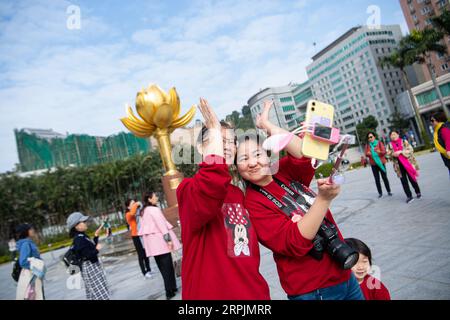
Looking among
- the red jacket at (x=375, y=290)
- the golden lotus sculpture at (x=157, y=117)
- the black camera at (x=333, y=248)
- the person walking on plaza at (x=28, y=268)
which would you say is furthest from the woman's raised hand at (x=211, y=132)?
the golden lotus sculpture at (x=157, y=117)

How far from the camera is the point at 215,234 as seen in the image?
1.24m

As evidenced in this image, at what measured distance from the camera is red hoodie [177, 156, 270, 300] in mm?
1108

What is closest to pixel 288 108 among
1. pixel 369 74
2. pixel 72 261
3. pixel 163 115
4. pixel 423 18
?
pixel 72 261

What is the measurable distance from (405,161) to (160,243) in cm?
448

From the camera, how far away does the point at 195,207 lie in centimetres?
112

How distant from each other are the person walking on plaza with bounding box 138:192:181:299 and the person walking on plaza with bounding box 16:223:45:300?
1.39 m

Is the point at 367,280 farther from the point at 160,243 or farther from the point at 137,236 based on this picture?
the point at 137,236

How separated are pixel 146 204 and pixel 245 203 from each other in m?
3.49

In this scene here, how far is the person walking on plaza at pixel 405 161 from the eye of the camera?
210 inches

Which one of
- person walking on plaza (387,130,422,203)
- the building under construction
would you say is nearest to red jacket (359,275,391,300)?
person walking on plaza (387,130,422,203)

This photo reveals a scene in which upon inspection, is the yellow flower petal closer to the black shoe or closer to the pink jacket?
the pink jacket

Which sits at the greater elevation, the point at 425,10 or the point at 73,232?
Result: the point at 425,10
